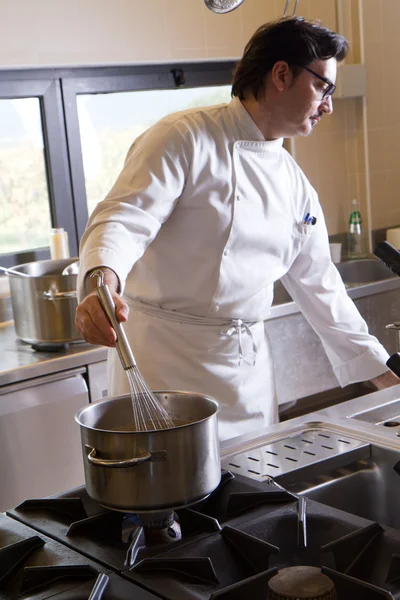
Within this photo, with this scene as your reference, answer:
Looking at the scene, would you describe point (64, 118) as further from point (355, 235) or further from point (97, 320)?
point (97, 320)

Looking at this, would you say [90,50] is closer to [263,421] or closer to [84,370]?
[84,370]

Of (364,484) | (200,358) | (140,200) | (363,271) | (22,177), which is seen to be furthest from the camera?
(363,271)

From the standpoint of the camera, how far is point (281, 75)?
1.86 m

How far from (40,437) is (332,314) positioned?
92cm

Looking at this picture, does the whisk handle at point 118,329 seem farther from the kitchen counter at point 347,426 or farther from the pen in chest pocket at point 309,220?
the pen in chest pocket at point 309,220

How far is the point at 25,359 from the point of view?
2461 mm

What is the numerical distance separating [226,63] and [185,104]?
24 centimetres

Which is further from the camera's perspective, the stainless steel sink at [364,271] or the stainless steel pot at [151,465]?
the stainless steel sink at [364,271]

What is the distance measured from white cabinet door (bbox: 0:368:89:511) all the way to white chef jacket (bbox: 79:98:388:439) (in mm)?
428

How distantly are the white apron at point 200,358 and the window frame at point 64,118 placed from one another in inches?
45.6

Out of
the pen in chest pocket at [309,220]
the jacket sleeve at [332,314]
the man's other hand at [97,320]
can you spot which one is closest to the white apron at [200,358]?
the jacket sleeve at [332,314]

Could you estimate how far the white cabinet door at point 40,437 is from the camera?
2.33 metres

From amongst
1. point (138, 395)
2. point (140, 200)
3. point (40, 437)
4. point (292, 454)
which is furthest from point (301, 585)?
point (40, 437)

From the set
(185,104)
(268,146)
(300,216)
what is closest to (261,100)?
(268,146)
